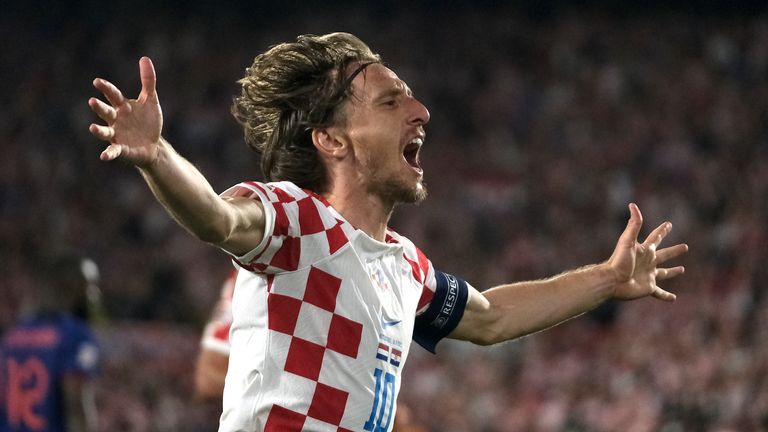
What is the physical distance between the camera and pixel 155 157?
9.20 feet

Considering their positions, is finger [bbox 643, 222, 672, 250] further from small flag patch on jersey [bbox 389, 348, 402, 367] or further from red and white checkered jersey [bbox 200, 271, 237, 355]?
red and white checkered jersey [bbox 200, 271, 237, 355]

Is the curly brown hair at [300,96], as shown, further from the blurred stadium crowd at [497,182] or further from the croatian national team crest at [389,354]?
the blurred stadium crowd at [497,182]

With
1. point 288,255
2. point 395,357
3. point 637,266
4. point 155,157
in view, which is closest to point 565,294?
point 637,266

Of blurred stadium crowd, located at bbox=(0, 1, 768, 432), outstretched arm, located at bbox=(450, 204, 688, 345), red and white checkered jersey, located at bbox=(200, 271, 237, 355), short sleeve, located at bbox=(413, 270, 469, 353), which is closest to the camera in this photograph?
short sleeve, located at bbox=(413, 270, 469, 353)

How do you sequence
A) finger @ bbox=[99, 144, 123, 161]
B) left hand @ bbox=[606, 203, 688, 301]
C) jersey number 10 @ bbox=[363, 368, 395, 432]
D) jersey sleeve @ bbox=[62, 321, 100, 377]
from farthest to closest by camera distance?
1. jersey sleeve @ bbox=[62, 321, 100, 377]
2. left hand @ bbox=[606, 203, 688, 301]
3. jersey number 10 @ bbox=[363, 368, 395, 432]
4. finger @ bbox=[99, 144, 123, 161]

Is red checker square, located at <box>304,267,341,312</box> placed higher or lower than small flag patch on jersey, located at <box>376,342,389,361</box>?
higher

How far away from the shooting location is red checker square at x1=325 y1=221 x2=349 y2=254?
3.37 metres

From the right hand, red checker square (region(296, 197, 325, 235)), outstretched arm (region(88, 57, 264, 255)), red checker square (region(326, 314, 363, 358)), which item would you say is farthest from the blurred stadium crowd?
the right hand

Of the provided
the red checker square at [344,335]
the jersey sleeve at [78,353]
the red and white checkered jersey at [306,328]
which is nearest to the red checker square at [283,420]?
the red and white checkered jersey at [306,328]

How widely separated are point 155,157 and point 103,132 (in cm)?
14

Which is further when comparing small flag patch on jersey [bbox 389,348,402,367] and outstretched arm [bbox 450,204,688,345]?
outstretched arm [bbox 450,204,688,345]

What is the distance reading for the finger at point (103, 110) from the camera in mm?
2699

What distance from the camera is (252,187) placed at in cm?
325

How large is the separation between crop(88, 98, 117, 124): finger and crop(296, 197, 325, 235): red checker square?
2.26ft
